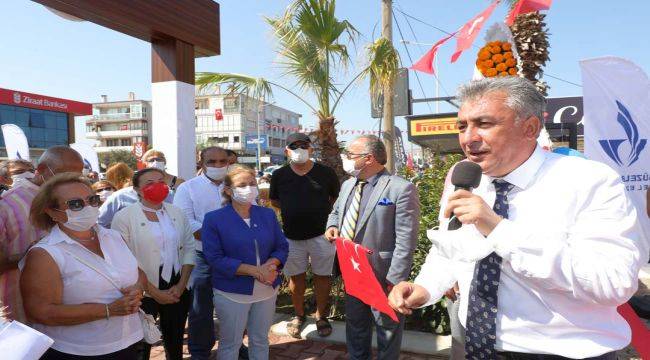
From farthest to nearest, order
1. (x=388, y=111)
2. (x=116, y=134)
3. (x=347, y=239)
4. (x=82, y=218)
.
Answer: (x=116, y=134), (x=388, y=111), (x=347, y=239), (x=82, y=218)

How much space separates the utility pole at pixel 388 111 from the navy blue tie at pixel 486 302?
603 centimetres

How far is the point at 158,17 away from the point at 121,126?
8921 cm

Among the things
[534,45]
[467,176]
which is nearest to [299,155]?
[467,176]

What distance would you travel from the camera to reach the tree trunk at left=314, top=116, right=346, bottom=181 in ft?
22.0

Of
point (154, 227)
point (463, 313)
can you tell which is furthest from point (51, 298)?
point (463, 313)

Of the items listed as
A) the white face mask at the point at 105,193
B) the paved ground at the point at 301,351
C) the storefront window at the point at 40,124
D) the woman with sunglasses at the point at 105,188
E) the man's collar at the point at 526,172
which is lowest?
the paved ground at the point at 301,351

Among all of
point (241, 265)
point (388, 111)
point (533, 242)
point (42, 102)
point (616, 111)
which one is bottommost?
point (241, 265)

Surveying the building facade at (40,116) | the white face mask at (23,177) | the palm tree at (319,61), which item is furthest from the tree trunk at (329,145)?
the building facade at (40,116)

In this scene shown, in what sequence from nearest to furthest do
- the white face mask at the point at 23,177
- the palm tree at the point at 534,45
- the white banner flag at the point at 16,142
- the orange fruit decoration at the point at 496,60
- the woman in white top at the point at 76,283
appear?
the woman in white top at the point at 76,283
the white face mask at the point at 23,177
the orange fruit decoration at the point at 496,60
the palm tree at the point at 534,45
the white banner flag at the point at 16,142

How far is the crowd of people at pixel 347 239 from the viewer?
129 cm

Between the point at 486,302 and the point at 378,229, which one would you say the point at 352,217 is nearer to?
the point at 378,229

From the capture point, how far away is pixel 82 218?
2379 millimetres

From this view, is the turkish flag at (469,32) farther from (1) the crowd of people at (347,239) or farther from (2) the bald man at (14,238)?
(2) the bald man at (14,238)

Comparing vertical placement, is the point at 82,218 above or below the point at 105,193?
above
